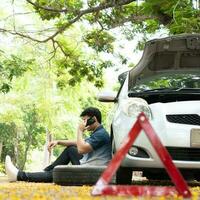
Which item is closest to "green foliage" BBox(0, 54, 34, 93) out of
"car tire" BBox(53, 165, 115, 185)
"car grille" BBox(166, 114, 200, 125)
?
"car tire" BBox(53, 165, 115, 185)

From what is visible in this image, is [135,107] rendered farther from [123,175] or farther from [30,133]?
[30,133]

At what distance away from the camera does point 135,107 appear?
281 inches

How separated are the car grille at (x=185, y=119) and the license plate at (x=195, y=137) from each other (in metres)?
0.15

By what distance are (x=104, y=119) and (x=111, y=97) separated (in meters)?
27.0

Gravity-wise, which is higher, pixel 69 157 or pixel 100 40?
pixel 100 40

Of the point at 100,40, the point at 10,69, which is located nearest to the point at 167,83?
the point at 10,69

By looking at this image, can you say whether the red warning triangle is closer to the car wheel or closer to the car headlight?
the car headlight

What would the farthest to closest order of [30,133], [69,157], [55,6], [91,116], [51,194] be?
1. [30,133]
2. [55,6]
3. [69,157]
4. [91,116]
5. [51,194]

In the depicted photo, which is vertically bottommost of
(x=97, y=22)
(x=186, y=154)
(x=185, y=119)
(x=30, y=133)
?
(x=30, y=133)

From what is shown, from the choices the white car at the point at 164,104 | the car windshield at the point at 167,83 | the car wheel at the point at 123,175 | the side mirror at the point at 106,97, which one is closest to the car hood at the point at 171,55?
the white car at the point at 164,104

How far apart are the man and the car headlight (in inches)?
44.3

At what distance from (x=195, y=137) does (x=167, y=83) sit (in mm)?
1067

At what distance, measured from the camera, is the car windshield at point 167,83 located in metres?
7.48

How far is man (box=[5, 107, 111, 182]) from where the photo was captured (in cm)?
812
